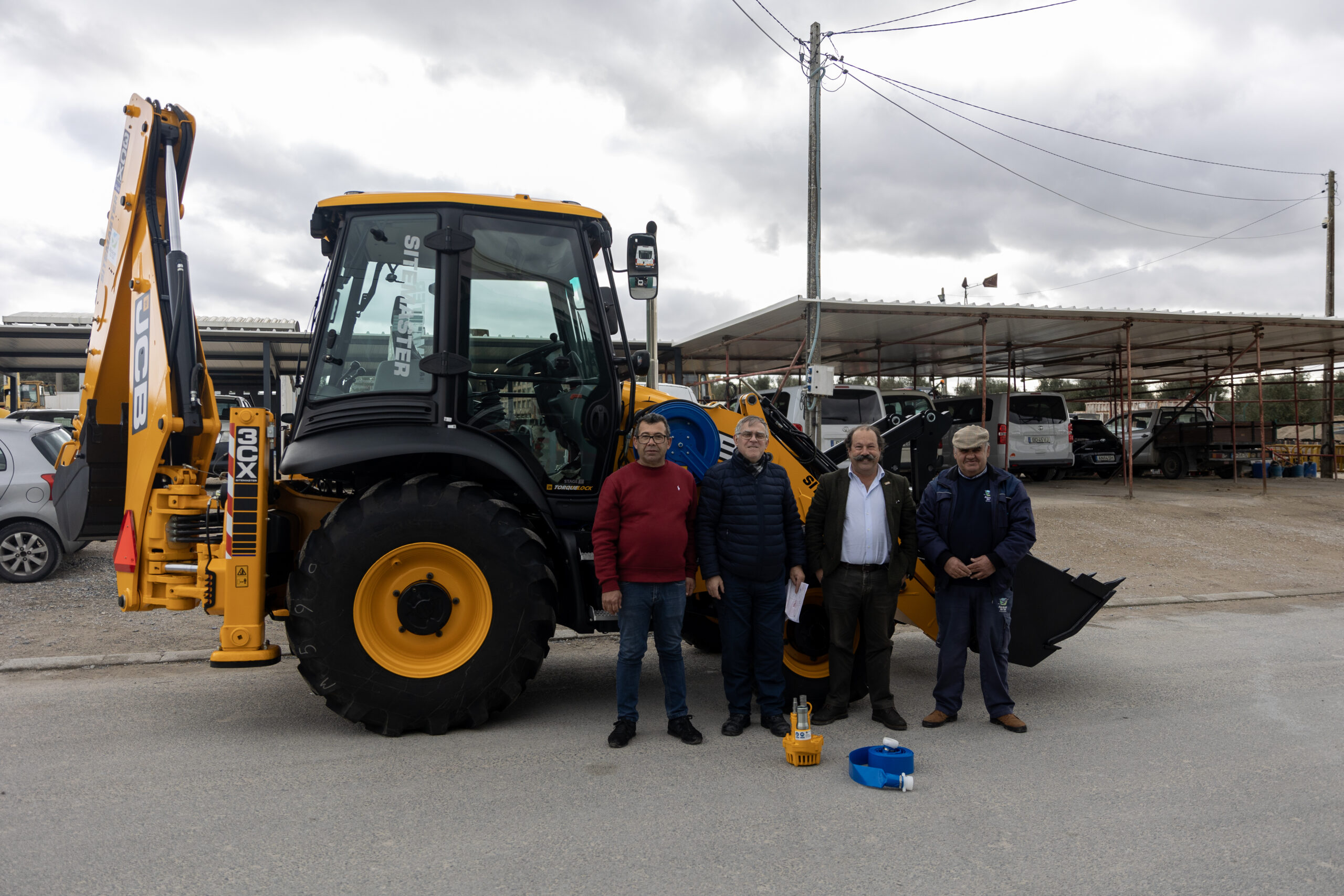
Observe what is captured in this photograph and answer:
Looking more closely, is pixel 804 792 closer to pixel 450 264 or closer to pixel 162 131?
pixel 450 264

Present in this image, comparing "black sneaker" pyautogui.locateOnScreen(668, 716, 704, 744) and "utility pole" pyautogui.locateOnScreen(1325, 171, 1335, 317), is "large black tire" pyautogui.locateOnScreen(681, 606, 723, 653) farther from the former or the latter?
"utility pole" pyautogui.locateOnScreen(1325, 171, 1335, 317)

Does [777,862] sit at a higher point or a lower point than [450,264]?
lower

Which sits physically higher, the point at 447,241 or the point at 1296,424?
the point at 447,241

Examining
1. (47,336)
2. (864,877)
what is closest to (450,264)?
(864,877)

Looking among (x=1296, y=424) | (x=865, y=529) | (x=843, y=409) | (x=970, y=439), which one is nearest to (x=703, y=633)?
(x=865, y=529)

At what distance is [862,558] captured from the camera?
4.83m

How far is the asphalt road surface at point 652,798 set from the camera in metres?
3.05

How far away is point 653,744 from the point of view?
14.5 feet

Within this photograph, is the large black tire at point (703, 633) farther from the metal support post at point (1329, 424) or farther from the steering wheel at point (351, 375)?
the metal support post at point (1329, 424)

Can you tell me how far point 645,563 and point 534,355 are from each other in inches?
51.7

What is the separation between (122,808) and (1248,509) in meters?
16.2

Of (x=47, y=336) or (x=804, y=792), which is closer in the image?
(x=804, y=792)

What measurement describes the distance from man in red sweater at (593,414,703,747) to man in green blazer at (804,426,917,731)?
33.4 inches

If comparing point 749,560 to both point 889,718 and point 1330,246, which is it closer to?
point 889,718
